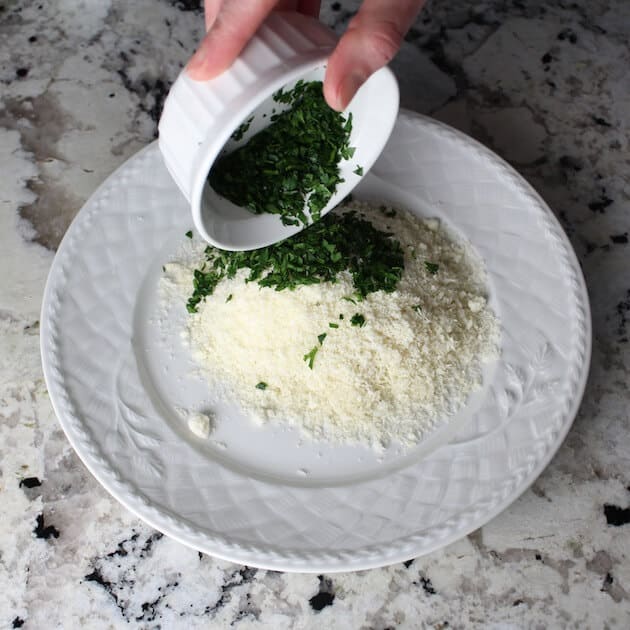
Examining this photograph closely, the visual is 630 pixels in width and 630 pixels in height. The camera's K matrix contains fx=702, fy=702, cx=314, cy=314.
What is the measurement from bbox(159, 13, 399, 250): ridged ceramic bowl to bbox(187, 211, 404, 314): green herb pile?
0.40 feet

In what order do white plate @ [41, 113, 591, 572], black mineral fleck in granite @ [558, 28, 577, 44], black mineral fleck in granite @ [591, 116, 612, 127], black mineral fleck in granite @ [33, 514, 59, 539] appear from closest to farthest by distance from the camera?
white plate @ [41, 113, 591, 572]
black mineral fleck in granite @ [33, 514, 59, 539]
black mineral fleck in granite @ [591, 116, 612, 127]
black mineral fleck in granite @ [558, 28, 577, 44]

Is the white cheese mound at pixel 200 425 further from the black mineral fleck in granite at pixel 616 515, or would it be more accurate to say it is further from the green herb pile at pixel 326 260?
the black mineral fleck in granite at pixel 616 515

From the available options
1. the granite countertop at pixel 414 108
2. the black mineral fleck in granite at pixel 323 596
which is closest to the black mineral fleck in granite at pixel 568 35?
the granite countertop at pixel 414 108

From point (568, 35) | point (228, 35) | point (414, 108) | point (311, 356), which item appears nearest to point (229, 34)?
point (228, 35)

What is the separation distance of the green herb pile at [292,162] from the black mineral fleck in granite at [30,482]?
25.2 inches

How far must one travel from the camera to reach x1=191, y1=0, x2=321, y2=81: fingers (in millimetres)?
967

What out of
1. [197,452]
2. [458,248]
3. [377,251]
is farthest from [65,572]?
[458,248]

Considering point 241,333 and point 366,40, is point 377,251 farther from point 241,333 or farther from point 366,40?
point 366,40

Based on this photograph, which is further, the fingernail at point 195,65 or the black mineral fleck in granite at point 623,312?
the black mineral fleck in granite at point 623,312

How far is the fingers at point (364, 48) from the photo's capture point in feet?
3.11

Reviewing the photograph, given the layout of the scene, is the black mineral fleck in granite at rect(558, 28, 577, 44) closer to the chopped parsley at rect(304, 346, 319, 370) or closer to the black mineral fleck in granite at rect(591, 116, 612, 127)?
the black mineral fleck in granite at rect(591, 116, 612, 127)

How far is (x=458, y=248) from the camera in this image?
147 cm

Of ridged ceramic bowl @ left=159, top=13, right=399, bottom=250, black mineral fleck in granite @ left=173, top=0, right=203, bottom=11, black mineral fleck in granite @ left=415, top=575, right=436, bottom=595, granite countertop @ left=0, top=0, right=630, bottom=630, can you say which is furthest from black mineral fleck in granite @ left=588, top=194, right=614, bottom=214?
black mineral fleck in granite @ left=173, top=0, right=203, bottom=11

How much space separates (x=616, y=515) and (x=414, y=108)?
40.6 inches
